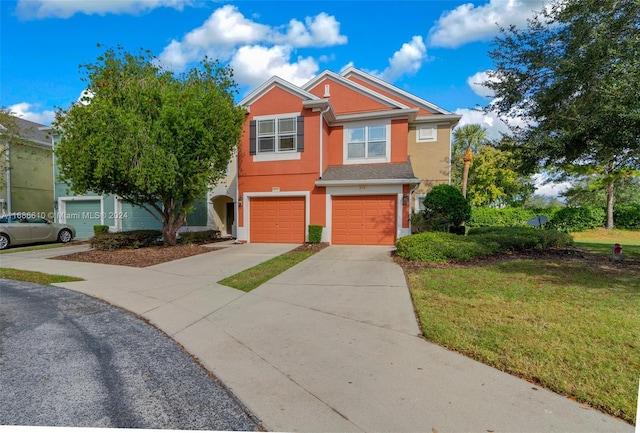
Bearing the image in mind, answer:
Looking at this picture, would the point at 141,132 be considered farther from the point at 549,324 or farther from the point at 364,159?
the point at 549,324

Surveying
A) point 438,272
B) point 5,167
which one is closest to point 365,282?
point 438,272

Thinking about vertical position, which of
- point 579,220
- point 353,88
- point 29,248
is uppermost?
point 353,88

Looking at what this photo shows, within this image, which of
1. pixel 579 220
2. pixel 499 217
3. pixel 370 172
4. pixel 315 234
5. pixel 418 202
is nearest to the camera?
pixel 315 234

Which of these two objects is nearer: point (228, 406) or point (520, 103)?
point (228, 406)

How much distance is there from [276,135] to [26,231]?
1186 cm

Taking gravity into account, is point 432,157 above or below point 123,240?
above

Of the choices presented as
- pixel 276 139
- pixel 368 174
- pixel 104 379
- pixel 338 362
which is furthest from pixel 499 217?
pixel 104 379

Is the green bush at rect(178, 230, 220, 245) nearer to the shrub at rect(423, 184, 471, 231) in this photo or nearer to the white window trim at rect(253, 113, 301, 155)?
the white window trim at rect(253, 113, 301, 155)

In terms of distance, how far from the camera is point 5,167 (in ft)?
56.8

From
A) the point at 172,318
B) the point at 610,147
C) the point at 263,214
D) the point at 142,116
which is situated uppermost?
the point at 142,116

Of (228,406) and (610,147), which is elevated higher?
(610,147)

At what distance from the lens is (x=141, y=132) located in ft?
31.8

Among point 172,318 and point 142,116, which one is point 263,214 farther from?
point 172,318

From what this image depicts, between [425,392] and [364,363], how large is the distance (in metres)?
0.70
